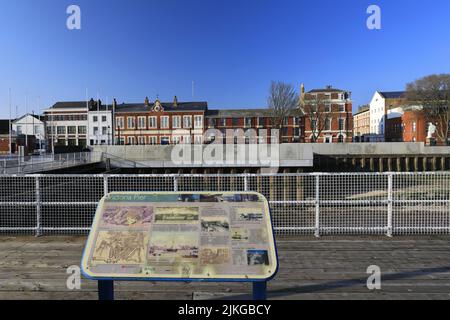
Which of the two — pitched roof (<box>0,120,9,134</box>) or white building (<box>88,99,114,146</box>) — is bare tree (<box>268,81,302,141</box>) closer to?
white building (<box>88,99,114,146</box>)

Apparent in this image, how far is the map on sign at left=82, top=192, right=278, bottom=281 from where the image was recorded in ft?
9.96

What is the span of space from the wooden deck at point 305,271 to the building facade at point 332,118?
214 feet

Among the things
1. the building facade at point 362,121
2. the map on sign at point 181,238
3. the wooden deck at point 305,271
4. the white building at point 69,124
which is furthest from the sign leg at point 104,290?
the building facade at point 362,121

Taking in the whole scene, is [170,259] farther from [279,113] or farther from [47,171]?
[279,113]

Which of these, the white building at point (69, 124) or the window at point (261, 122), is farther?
the white building at point (69, 124)

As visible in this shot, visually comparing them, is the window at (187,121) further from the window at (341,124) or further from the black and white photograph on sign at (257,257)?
the black and white photograph on sign at (257,257)

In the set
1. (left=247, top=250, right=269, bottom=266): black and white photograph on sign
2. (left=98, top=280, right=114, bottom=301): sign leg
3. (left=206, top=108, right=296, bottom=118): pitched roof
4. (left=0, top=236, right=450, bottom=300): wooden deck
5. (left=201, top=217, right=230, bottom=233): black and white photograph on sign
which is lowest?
(left=0, top=236, right=450, bottom=300): wooden deck

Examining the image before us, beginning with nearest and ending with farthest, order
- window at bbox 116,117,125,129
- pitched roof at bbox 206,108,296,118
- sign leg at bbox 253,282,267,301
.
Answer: sign leg at bbox 253,282,267,301
pitched roof at bbox 206,108,296,118
window at bbox 116,117,125,129

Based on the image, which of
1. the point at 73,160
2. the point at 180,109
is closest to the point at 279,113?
the point at 180,109

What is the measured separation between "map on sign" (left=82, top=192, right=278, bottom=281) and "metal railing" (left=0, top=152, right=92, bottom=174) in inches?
681

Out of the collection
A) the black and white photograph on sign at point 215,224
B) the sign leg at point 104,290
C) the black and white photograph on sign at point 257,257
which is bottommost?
the sign leg at point 104,290

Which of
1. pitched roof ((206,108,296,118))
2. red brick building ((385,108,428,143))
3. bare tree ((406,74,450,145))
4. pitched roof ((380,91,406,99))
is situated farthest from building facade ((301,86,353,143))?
pitched roof ((380,91,406,99))

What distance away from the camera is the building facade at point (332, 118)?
70188mm
